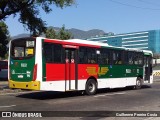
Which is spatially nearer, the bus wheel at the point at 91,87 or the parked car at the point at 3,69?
the bus wheel at the point at 91,87

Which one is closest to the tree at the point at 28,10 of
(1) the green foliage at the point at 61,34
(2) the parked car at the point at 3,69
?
(2) the parked car at the point at 3,69

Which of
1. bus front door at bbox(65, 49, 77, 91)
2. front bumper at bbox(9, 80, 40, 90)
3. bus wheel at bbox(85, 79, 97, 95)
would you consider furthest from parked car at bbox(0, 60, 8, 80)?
front bumper at bbox(9, 80, 40, 90)

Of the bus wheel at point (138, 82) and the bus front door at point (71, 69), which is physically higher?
the bus front door at point (71, 69)

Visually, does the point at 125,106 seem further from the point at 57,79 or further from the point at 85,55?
the point at 85,55

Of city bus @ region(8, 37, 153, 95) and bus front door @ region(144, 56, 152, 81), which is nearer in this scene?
city bus @ region(8, 37, 153, 95)

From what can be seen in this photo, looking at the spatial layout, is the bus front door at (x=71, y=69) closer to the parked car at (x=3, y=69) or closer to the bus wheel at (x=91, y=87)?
the bus wheel at (x=91, y=87)

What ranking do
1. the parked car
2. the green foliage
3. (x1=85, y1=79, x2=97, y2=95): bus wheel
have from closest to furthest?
(x1=85, y1=79, x2=97, y2=95): bus wheel < the parked car < the green foliage

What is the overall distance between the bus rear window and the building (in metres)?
96.6

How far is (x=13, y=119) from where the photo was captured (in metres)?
11.1

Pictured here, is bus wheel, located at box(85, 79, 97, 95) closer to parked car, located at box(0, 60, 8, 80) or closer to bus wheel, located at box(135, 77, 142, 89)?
bus wheel, located at box(135, 77, 142, 89)

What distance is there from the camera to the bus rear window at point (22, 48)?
57.5 ft

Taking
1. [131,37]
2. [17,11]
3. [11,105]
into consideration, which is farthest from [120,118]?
[131,37]

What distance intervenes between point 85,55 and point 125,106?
18.5 feet

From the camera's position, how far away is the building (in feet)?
388
